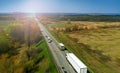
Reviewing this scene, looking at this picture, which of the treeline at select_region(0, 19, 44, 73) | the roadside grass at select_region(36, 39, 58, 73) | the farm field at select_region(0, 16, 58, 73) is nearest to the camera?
the roadside grass at select_region(36, 39, 58, 73)

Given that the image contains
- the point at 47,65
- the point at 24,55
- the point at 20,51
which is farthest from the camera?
the point at 20,51

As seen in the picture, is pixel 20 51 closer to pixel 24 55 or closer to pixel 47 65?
pixel 24 55

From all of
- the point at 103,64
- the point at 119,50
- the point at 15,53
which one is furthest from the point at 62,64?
the point at 119,50

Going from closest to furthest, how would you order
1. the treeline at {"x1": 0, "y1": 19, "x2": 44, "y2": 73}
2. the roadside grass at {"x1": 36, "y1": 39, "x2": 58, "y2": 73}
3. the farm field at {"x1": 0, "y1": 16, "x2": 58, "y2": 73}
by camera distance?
the roadside grass at {"x1": 36, "y1": 39, "x2": 58, "y2": 73} < the farm field at {"x1": 0, "y1": 16, "x2": 58, "y2": 73} < the treeline at {"x1": 0, "y1": 19, "x2": 44, "y2": 73}

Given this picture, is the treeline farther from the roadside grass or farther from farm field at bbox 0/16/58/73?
the roadside grass

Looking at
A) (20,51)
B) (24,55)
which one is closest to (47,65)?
(24,55)

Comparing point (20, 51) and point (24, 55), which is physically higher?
point (24, 55)

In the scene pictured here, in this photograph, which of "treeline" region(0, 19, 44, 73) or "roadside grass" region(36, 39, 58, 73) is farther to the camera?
"treeline" region(0, 19, 44, 73)

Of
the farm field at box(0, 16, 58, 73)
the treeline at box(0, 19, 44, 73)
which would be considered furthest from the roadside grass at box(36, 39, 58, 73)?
the treeline at box(0, 19, 44, 73)

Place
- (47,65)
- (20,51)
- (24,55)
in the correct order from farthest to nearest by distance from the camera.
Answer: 1. (20,51)
2. (24,55)
3. (47,65)

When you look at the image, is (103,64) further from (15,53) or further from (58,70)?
(15,53)

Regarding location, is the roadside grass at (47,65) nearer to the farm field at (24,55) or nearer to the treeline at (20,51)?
the farm field at (24,55)
